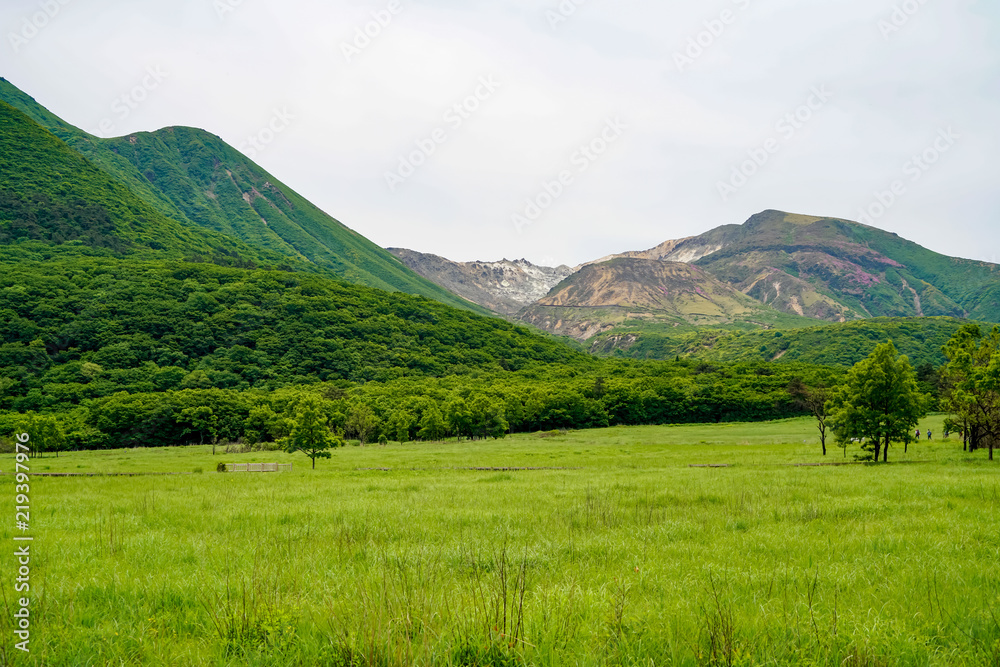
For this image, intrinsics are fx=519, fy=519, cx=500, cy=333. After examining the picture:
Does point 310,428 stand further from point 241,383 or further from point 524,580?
point 241,383

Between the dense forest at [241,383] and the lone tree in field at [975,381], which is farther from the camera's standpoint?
the dense forest at [241,383]

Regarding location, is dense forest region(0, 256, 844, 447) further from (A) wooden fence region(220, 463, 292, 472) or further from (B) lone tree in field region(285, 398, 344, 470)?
(A) wooden fence region(220, 463, 292, 472)

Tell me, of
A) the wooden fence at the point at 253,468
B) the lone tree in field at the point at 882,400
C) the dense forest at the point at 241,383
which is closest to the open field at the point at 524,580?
the lone tree in field at the point at 882,400

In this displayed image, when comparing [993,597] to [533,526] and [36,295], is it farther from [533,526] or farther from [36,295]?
[36,295]

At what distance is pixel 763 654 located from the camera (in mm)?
5406

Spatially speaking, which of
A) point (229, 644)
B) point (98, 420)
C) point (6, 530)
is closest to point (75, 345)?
point (98, 420)

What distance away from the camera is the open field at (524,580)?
5496 millimetres

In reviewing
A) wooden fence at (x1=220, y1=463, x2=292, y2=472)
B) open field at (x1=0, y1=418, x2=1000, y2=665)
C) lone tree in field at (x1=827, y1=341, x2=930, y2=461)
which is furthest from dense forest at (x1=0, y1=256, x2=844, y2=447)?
open field at (x1=0, y1=418, x2=1000, y2=665)

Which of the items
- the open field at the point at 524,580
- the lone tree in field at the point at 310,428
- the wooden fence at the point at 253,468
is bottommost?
the wooden fence at the point at 253,468

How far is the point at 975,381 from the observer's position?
33438 millimetres

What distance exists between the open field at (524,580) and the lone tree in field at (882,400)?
1991 cm

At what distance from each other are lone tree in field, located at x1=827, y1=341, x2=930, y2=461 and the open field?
19.9 m

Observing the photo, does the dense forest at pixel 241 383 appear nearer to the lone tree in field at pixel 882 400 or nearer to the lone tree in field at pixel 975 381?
the lone tree in field at pixel 882 400

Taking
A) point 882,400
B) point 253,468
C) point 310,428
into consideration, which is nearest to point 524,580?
point 253,468
